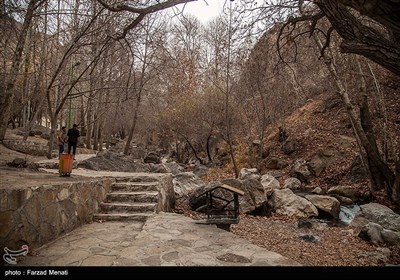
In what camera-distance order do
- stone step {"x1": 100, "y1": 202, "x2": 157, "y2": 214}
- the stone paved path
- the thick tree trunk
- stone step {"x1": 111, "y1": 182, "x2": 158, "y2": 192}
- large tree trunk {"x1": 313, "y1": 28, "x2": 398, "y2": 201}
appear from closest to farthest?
the stone paved path → stone step {"x1": 100, "y1": 202, "x2": 157, "y2": 214} → stone step {"x1": 111, "y1": 182, "x2": 158, "y2": 192} → large tree trunk {"x1": 313, "y1": 28, "x2": 398, "y2": 201} → the thick tree trunk

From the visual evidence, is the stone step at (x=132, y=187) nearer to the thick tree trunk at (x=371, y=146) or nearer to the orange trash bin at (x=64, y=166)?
the orange trash bin at (x=64, y=166)

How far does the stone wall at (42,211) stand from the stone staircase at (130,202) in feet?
1.14

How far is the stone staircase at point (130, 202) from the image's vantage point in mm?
5660

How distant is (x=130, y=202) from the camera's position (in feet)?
20.7

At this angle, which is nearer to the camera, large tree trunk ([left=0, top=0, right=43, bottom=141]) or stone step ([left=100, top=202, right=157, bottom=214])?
stone step ([left=100, top=202, right=157, bottom=214])

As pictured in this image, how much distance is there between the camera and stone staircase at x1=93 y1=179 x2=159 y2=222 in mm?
5660

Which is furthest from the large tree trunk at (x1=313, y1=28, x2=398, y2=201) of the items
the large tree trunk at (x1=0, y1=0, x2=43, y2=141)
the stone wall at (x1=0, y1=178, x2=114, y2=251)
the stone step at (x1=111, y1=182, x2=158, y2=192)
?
the stone wall at (x1=0, y1=178, x2=114, y2=251)

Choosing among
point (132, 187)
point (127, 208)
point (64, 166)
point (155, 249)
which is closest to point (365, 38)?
point (155, 249)

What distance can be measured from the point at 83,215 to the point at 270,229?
4.71 metres

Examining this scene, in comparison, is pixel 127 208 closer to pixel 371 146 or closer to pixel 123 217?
pixel 123 217

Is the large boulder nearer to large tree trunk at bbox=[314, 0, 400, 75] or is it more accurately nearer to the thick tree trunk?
the thick tree trunk

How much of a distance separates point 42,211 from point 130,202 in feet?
8.03
